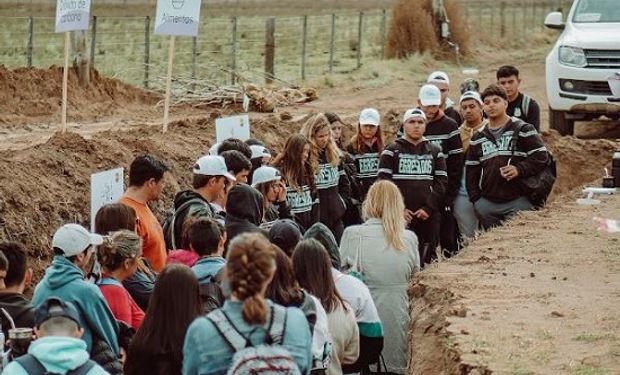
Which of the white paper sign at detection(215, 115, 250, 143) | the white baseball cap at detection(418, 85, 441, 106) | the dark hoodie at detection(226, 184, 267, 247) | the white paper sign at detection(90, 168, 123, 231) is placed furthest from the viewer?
the white paper sign at detection(215, 115, 250, 143)

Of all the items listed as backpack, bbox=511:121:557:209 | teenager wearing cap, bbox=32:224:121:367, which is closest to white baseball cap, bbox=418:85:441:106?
backpack, bbox=511:121:557:209

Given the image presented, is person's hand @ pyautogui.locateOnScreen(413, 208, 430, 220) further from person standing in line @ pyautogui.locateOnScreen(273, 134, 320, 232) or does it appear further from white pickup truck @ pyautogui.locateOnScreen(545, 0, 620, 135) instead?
white pickup truck @ pyautogui.locateOnScreen(545, 0, 620, 135)

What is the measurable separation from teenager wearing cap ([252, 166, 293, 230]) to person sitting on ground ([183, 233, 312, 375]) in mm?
4932

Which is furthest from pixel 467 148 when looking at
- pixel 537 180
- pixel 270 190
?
pixel 270 190

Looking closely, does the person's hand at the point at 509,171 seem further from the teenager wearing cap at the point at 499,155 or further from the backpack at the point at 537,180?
the backpack at the point at 537,180

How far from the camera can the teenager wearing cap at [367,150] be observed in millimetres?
15062

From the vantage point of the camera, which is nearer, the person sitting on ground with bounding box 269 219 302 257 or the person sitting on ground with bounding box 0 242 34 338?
the person sitting on ground with bounding box 0 242 34 338

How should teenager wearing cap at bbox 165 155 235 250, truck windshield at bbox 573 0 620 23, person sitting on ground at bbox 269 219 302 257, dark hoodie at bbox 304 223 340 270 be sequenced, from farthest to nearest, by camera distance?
truck windshield at bbox 573 0 620 23 < teenager wearing cap at bbox 165 155 235 250 < dark hoodie at bbox 304 223 340 270 < person sitting on ground at bbox 269 219 302 257

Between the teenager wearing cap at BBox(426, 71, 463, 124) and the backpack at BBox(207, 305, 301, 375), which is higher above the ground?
the backpack at BBox(207, 305, 301, 375)

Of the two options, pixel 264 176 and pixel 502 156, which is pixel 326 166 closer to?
pixel 502 156

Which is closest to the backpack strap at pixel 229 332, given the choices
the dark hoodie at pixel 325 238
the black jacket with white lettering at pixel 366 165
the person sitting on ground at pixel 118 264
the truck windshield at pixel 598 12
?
the person sitting on ground at pixel 118 264

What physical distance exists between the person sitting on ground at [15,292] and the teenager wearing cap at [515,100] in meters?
7.73

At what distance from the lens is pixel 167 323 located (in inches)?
313

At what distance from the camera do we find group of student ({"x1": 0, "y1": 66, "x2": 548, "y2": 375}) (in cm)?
686
